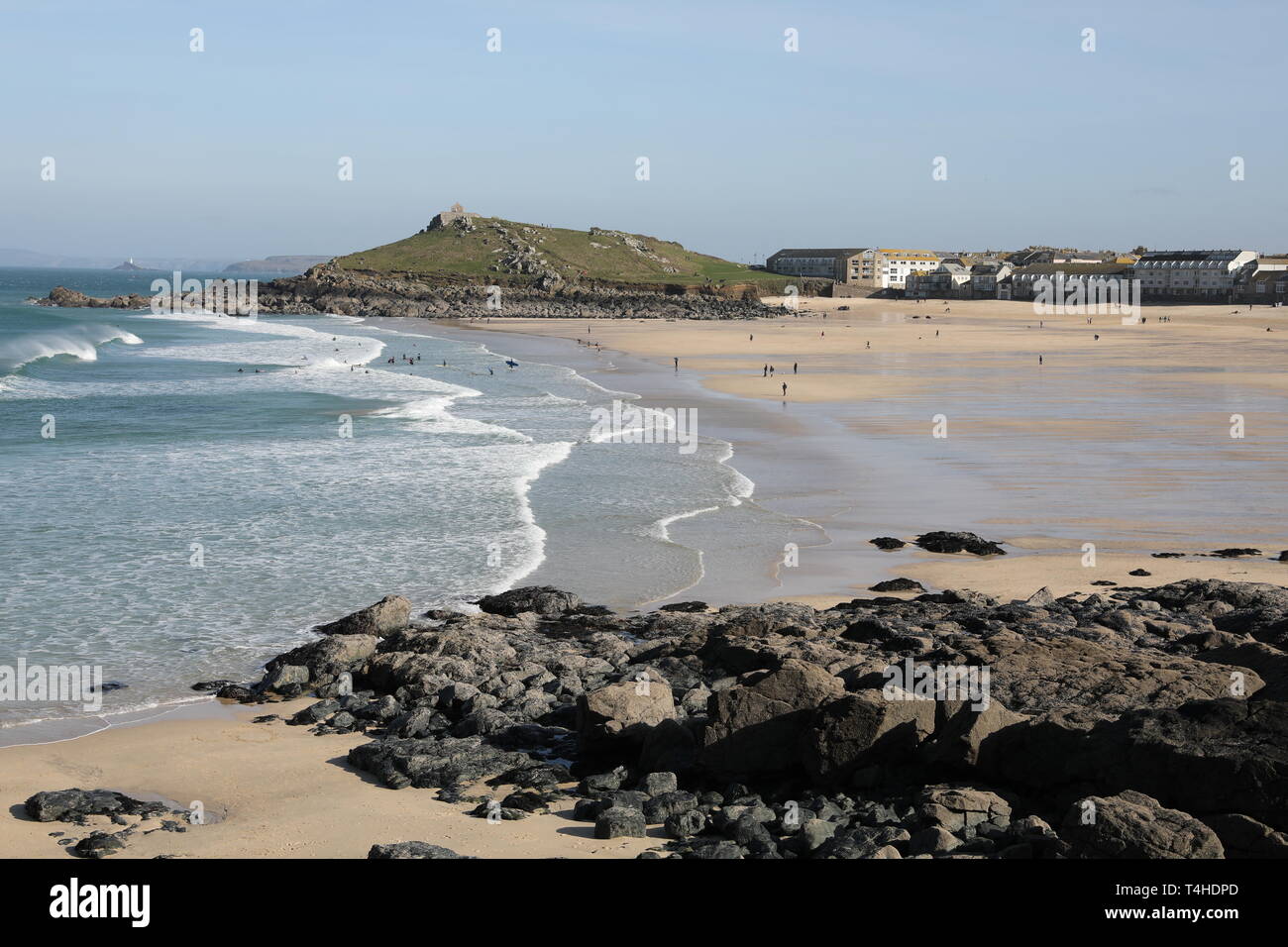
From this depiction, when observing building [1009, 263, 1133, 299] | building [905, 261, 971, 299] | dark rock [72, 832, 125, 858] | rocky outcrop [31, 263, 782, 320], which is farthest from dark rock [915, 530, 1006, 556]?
building [905, 261, 971, 299]

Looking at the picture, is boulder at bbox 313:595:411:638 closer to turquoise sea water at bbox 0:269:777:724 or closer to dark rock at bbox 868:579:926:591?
turquoise sea water at bbox 0:269:777:724

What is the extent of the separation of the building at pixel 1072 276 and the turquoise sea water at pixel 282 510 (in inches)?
4703

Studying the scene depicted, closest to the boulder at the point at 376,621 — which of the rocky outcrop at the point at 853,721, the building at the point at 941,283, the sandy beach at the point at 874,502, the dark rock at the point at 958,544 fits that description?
the rocky outcrop at the point at 853,721

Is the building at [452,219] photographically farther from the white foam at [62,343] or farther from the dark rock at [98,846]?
the dark rock at [98,846]

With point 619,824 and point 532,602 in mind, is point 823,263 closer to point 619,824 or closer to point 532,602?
point 532,602

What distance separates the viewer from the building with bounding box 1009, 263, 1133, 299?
154 meters

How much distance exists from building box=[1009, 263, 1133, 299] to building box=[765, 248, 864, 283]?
29563mm

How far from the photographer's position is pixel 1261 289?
14288 centimetres

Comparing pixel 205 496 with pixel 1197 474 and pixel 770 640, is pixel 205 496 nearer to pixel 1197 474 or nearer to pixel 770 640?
pixel 770 640

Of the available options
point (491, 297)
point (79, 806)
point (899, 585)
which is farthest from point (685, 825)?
point (491, 297)

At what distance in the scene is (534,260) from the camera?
556 feet

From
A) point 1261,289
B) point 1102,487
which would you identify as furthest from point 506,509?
point 1261,289

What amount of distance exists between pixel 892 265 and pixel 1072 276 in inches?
1519
